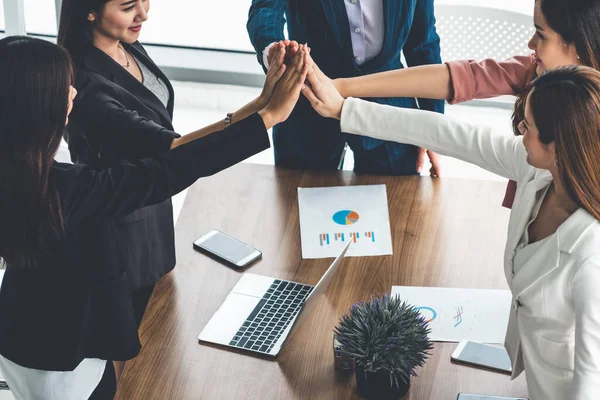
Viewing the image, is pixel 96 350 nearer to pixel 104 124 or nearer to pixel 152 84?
pixel 104 124

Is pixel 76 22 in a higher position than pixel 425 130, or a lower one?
higher

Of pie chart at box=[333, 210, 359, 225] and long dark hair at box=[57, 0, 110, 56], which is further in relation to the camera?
pie chart at box=[333, 210, 359, 225]

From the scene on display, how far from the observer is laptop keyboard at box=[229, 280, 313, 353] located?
6.26 feet

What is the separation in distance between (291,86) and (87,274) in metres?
0.70

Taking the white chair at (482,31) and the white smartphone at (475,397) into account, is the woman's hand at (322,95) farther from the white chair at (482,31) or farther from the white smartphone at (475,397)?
the white chair at (482,31)

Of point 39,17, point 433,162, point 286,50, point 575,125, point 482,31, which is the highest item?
point 575,125

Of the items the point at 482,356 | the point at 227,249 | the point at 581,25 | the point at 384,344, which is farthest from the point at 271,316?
the point at 581,25

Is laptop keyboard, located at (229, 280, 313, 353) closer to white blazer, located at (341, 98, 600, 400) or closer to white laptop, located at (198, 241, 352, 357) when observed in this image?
white laptop, located at (198, 241, 352, 357)

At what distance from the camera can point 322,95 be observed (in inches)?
86.5

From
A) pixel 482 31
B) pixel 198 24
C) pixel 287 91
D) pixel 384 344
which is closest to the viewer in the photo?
pixel 384 344

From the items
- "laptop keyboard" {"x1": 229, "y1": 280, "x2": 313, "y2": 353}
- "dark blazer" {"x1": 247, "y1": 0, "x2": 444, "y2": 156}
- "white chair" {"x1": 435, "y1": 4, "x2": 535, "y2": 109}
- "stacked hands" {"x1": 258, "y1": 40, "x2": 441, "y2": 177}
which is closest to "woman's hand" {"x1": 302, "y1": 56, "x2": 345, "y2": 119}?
"stacked hands" {"x1": 258, "y1": 40, "x2": 441, "y2": 177}

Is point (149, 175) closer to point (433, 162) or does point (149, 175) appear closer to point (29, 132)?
point (29, 132)

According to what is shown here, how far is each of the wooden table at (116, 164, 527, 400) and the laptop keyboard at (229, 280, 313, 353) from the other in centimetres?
4

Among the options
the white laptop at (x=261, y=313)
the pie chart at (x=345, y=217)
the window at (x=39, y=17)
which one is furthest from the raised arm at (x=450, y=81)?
the window at (x=39, y=17)
